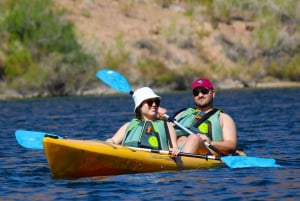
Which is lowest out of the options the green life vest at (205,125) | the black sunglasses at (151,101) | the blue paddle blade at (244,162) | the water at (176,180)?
the water at (176,180)

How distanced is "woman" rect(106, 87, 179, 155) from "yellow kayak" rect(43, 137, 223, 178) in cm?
22

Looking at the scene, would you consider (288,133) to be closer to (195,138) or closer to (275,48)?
(195,138)

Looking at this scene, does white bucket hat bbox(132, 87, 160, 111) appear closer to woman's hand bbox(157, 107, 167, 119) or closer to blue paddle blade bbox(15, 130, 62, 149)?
woman's hand bbox(157, 107, 167, 119)

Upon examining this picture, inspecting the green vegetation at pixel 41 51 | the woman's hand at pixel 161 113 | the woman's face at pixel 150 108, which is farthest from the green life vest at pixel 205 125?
the green vegetation at pixel 41 51

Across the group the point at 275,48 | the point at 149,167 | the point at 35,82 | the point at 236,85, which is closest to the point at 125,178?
the point at 149,167

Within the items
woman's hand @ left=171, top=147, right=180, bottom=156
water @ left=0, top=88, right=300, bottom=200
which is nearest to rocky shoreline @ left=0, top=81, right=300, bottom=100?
water @ left=0, top=88, right=300, bottom=200

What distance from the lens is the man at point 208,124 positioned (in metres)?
13.6

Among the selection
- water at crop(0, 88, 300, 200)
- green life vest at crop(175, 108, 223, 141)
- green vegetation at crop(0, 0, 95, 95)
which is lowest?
water at crop(0, 88, 300, 200)

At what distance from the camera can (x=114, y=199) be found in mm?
10969

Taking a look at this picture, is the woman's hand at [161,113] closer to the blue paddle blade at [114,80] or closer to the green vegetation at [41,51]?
the blue paddle blade at [114,80]

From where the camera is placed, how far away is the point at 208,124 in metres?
13.8

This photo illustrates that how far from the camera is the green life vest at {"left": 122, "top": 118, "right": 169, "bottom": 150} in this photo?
42.4 ft

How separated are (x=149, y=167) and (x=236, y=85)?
1796 inches

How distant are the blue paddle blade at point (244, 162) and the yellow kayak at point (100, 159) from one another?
0.41m
